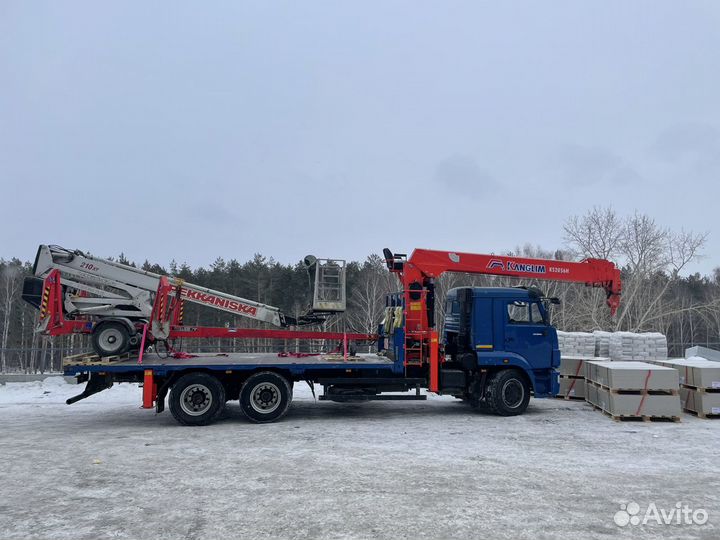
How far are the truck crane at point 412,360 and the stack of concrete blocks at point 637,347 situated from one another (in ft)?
13.6

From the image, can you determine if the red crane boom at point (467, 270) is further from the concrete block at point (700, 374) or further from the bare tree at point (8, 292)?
the bare tree at point (8, 292)

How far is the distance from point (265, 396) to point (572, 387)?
835 centimetres

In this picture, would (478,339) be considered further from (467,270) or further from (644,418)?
(644,418)

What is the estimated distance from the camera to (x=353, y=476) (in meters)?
6.79

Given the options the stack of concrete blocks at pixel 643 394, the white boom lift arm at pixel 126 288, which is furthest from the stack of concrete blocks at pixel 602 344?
the white boom lift arm at pixel 126 288

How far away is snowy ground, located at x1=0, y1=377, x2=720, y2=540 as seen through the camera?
203 inches

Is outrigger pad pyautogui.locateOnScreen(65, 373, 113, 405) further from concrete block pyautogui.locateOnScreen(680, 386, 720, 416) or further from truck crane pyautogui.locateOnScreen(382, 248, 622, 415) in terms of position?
concrete block pyautogui.locateOnScreen(680, 386, 720, 416)

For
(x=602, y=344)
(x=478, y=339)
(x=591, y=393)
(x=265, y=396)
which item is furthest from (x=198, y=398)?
(x=602, y=344)

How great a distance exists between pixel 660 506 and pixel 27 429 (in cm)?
1102

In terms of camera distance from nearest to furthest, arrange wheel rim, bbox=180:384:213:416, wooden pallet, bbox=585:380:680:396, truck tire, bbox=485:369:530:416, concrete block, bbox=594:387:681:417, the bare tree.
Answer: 1. wheel rim, bbox=180:384:213:416
2. concrete block, bbox=594:387:681:417
3. wooden pallet, bbox=585:380:680:396
4. truck tire, bbox=485:369:530:416
5. the bare tree

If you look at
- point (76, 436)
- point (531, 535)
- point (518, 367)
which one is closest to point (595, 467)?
point (531, 535)

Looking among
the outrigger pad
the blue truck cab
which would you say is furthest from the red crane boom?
the outrigger pad

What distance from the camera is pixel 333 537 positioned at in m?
4.82

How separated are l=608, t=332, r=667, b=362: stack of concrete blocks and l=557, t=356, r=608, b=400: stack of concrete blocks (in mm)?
2551
